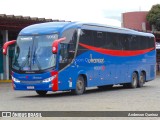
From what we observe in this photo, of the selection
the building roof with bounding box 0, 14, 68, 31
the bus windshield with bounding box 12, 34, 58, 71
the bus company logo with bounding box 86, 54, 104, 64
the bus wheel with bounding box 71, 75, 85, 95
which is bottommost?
the bus wheel with bounding box 71, 75, 85, 95

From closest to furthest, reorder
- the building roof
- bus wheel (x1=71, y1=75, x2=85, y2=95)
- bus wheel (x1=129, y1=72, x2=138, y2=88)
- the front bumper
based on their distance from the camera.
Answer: the front bumper
bus wheel (x1=71, y1=75, x2=85, y2=95)
bus wheel (x1=129, y1=72, x2=138, y2=88)
the building roof

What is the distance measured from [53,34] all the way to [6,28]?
18.5 m

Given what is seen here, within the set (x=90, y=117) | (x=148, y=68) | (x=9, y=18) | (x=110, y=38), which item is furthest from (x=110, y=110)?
(x=9, y=18)

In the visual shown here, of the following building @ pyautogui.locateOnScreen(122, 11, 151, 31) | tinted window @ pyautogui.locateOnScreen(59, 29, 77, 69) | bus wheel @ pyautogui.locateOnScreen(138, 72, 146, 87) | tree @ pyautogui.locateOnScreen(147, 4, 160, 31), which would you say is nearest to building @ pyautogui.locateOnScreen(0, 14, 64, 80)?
bus wheel @ pyautogui.locateOnScreen(138, 72, 146, 87)

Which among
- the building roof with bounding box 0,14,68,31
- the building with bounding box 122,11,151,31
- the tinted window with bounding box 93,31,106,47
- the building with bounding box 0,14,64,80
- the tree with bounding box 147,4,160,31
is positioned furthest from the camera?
the building with bounding box 122,11,151,31

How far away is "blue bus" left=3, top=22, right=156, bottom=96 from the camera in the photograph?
19328 mm

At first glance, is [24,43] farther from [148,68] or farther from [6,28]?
[6,28]

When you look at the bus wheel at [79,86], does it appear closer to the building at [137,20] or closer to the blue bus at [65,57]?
the blue bus at [65,57]

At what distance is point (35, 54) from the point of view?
19.5 m

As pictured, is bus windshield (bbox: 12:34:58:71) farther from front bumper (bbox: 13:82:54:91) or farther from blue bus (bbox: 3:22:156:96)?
front bumper (bbox: 13:82:54:91)

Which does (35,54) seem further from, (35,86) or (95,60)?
(95,60)

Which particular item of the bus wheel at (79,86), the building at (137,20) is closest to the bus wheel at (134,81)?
the bus wheel at (79,86)

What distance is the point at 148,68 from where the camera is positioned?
2923cm

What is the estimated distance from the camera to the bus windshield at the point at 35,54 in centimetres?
1931
